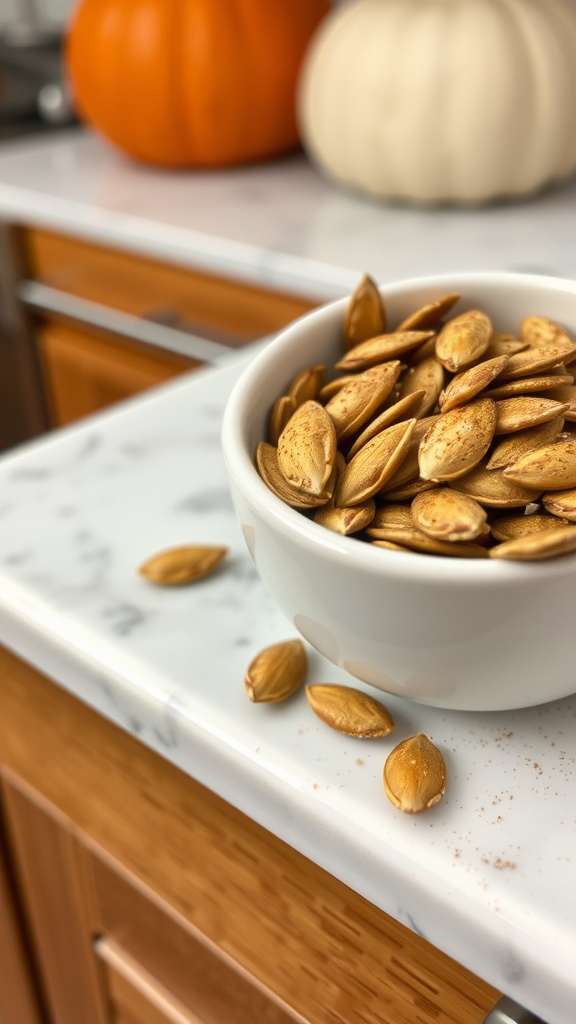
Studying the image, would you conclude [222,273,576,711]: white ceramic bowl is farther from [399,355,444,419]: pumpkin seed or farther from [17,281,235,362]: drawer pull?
[17,281,235,362]: drawer pull

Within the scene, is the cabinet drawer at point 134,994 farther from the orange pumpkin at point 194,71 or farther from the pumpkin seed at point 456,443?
the orange pumpkin at point 194,71

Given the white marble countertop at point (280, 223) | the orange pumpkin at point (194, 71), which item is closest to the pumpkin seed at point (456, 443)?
the white marble countertop at point (280, 223)

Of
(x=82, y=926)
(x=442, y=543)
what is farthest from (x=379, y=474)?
(x=82, y=926)

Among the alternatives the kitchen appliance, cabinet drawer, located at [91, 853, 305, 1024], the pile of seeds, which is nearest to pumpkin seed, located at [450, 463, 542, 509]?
the pile of seeds

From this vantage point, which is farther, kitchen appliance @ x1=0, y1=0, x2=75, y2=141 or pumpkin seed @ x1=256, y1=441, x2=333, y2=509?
kitchen appliance @ x1=0, y1=0, x2=75, y2=141

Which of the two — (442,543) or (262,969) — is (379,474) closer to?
(442,543)
